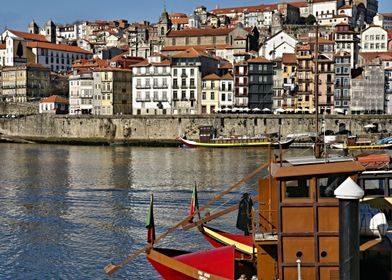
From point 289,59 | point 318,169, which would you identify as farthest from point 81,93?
point 318,169

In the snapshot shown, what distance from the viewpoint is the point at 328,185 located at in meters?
11.6

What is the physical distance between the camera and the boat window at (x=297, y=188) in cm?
1168

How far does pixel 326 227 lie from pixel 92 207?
19330 millimetres

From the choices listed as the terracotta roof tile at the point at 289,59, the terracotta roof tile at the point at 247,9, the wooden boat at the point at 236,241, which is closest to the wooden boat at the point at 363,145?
the terracotta roof tile at the point at 289,59

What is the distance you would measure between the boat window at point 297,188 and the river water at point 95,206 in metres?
7.49

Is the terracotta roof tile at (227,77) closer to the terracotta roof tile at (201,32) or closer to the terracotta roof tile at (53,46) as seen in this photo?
the terracotta roof tile at (201,32)

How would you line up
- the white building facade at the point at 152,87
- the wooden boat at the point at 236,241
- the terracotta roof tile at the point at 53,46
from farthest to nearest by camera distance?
the terracotta roof tile at the point at 53,46 → the white building facade at the point at 152,87 → the wooden boat at the point at 236,241

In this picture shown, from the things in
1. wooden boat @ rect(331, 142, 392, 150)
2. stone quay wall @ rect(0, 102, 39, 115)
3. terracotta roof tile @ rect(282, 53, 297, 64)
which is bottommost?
wooden boat @ rect(331, 142, 392, 150)

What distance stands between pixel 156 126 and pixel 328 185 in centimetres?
6839

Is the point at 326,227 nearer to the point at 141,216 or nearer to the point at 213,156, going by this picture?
the point at 141,216

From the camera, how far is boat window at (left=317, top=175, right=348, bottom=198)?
11.5m

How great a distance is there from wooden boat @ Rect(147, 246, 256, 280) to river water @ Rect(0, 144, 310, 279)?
140 inches

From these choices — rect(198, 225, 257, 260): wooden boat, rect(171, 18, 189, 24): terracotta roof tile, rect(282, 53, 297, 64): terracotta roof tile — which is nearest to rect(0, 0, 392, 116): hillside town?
rect(282, 53, 297, 64): terracotta roof tile

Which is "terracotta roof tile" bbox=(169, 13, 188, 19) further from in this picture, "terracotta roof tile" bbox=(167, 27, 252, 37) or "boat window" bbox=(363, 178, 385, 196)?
"boat window" bbox=(363, 178, 385, 196)
